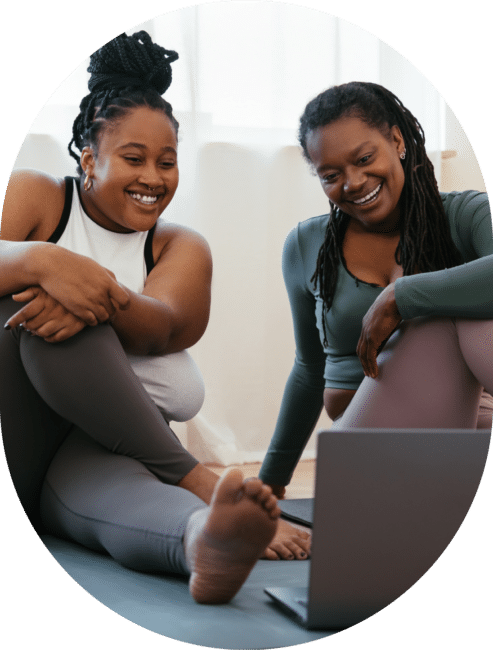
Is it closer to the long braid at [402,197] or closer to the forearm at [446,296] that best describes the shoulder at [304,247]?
the long braid at [402,197]

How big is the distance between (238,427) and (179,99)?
0.45 metres

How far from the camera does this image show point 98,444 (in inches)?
40.4

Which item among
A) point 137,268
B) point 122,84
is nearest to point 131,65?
point 122,84

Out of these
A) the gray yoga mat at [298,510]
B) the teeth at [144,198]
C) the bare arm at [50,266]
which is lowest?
the gray yoga mat at [298,510]

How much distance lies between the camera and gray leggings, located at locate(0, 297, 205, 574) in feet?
3.08

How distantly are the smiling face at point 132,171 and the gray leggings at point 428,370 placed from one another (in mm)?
372

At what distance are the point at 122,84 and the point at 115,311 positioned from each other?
0.99 ft

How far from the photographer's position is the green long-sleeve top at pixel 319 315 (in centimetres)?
101

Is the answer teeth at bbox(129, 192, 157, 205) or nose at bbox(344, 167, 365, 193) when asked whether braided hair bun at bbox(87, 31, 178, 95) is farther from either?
nose at bbox(344, 167, 365, 193)

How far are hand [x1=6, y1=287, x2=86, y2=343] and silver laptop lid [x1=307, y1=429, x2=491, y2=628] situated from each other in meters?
0.35

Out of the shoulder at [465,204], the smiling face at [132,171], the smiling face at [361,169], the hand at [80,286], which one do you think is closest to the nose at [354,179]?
the smiling face at [361,169]

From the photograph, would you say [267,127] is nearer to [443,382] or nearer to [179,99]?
[179,99]

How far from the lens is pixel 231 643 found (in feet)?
3.09

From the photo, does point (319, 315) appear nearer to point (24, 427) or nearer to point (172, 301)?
point (172, 301)
